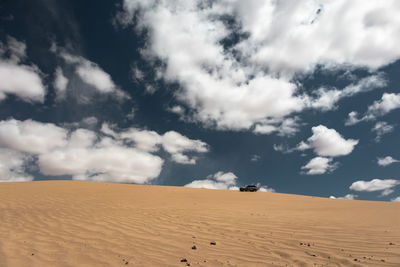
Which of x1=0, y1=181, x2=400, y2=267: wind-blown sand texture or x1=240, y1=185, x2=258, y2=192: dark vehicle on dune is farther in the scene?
x1=240, y1=185, x2=258, y2=192: dark vehicle on dune

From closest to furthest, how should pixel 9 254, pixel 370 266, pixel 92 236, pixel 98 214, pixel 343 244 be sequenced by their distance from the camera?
pixel 370 266 → pixel 9 254 → pixel 343 244 → pixel 92 236 → pixel 98 214

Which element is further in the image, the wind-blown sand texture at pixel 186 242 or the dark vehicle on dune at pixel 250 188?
the dark vehicle on dune at pixel 250 188

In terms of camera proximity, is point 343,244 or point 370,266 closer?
point 370,266

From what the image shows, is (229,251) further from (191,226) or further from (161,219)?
(161,219)

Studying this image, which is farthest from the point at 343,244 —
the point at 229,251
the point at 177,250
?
the point at 177,250

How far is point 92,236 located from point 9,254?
1750 mm

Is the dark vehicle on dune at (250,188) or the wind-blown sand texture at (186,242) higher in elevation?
the dark vehicle on dune at (250,188)

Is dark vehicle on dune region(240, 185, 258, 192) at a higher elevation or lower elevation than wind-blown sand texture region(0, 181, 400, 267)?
higher

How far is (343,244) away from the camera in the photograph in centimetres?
517

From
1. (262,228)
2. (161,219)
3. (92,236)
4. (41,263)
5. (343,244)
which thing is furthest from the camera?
(161,219)

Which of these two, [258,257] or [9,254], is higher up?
[258,257]

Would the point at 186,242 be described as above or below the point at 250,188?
below

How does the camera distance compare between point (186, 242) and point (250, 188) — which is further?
point (250, 188)

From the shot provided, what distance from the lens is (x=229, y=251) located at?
15.8ft
